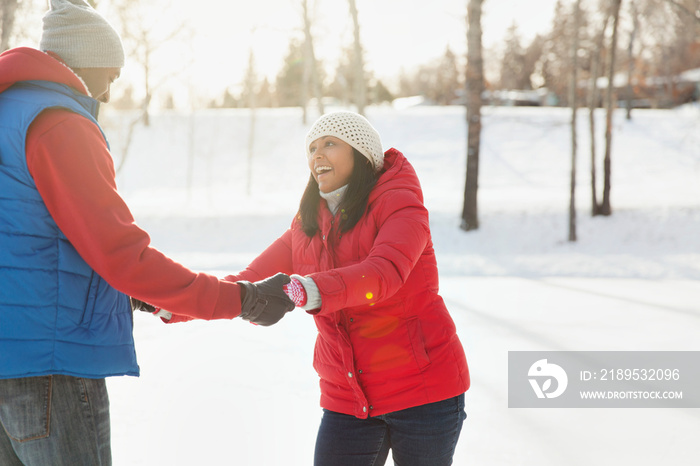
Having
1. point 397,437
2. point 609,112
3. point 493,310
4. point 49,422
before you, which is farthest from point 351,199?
point 609,112

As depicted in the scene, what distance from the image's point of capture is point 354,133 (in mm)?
2295

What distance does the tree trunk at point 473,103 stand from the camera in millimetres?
13430

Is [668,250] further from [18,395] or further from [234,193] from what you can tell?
[234,193]

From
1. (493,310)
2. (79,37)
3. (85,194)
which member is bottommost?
(493,310)

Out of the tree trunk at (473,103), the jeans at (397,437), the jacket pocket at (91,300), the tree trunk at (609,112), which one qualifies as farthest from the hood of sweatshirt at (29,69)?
the tree trunk at (609,112)

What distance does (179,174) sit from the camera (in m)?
29.1

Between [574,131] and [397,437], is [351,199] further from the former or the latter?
[574,131]

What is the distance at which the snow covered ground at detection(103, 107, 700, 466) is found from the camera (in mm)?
3789

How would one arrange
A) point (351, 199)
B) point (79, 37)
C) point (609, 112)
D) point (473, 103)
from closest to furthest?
point (79, 37)
point (351, 199)
point (473, 103)
point (609, 112)

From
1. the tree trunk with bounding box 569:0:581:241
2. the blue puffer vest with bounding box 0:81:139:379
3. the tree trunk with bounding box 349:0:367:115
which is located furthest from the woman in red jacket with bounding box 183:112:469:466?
the tree trunk with bounding box 349:0:367:115

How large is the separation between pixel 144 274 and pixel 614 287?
912cm

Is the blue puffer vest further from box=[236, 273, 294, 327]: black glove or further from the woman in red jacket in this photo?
the woman in red jacket

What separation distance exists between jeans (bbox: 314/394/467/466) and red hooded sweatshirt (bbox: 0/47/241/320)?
2.79ft

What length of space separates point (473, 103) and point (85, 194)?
13.2 meters
